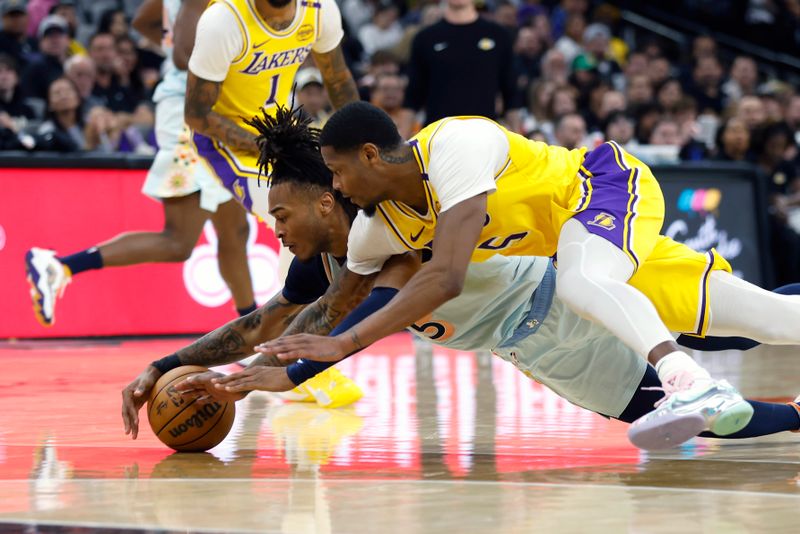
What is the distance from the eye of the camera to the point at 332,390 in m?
5.95

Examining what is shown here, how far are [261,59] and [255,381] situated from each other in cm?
262

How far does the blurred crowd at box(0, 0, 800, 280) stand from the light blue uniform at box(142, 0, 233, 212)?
147 centimetres

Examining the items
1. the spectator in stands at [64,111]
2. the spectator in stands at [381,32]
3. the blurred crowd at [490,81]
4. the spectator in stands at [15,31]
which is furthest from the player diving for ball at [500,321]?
the spectator in stands at [381,32]

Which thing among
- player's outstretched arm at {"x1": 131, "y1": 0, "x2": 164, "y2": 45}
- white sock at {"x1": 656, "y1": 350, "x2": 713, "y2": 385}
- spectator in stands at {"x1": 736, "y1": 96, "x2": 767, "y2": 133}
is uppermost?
player's outstretched arm at {"x1": 131, "y1": 0, "x2": 164, "y2": 45}

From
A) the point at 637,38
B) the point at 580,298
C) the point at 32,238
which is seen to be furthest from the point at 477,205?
the point at 637,38

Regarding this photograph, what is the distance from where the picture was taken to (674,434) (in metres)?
3.75

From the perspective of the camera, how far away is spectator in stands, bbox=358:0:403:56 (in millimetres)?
14312

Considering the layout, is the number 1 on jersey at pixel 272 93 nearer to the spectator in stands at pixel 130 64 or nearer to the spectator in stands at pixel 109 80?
the spectator in stands at pixel 109 80

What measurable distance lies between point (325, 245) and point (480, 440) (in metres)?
0.91

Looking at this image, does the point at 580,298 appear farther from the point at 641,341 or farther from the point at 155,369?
the point at 155,369

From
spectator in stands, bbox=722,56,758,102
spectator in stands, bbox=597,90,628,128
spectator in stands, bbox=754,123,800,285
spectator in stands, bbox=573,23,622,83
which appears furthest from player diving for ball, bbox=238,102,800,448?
spectator in stands, bbox=722,56,758,102

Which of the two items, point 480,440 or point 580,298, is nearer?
point 580,298

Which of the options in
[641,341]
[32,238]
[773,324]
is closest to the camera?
[641,341]

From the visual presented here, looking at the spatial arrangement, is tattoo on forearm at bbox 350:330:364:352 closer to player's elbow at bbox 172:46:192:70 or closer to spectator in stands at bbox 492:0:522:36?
player's elbow at bbox 172:46:192:70
